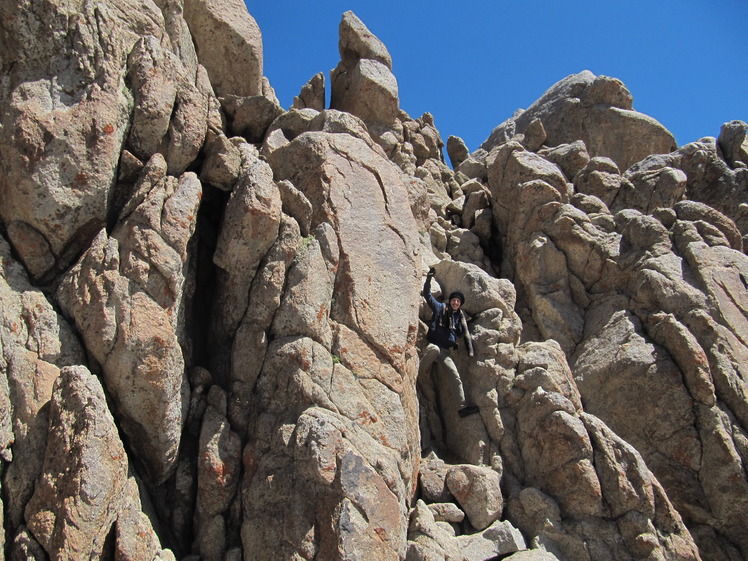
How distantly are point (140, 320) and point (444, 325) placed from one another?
956cm

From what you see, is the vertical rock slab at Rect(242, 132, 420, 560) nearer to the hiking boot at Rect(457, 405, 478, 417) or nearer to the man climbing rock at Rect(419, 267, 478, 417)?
the man climbing rock at Rect(419, 267, 478, 417)

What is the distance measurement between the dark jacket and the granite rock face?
0.54 m

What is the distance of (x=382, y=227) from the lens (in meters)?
17.8

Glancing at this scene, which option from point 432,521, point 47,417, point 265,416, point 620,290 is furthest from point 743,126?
point 47,417

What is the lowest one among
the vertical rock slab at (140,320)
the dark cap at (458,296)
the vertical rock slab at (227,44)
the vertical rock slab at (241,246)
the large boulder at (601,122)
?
the vertical rock slab at (140,320)

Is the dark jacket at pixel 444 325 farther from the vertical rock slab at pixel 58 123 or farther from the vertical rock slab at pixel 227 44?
the vertical rock slab at pixel 227 44

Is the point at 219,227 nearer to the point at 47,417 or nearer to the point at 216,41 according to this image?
the point at 47,417

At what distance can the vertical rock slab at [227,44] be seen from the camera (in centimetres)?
2409

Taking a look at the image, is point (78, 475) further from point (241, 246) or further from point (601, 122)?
point (601, 122)

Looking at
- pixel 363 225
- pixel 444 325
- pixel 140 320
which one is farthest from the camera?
pixel 444 325

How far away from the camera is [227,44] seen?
24578mm

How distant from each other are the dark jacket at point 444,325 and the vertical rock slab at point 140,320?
26.2 ft

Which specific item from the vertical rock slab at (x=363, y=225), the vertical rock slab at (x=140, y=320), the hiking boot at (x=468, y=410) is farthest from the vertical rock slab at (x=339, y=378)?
the hiking boot at (x=468, y=410)

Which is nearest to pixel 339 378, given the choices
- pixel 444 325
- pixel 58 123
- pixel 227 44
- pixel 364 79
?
pixel 444 325
